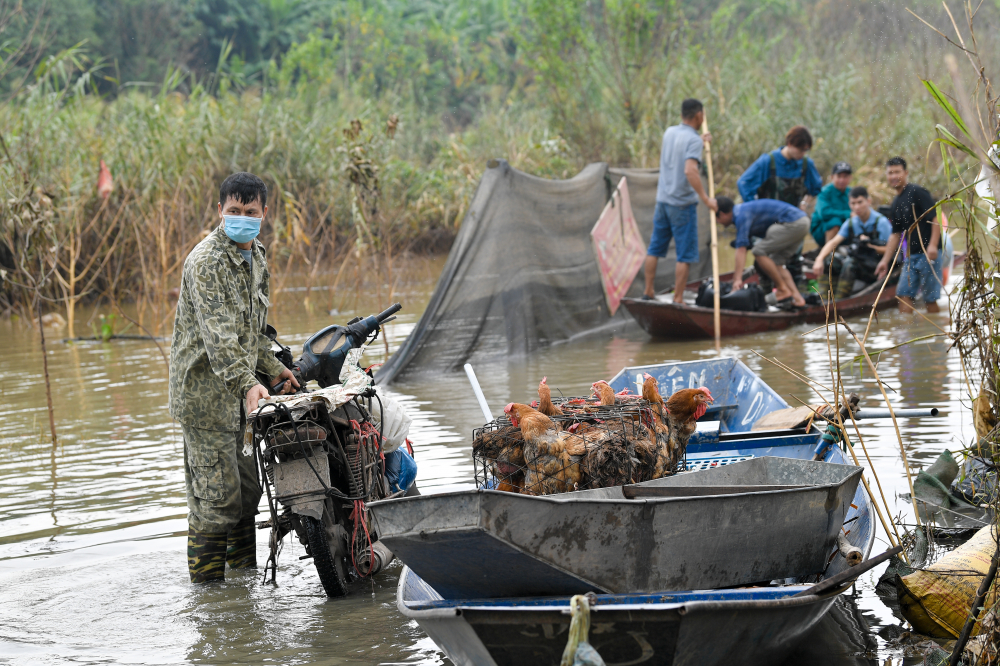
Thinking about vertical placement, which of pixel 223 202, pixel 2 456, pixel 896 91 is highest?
pixel 896 91

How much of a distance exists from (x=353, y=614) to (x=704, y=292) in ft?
23.9

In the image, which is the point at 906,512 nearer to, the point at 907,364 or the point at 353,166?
the point at 907,364

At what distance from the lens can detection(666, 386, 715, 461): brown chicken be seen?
4.35m

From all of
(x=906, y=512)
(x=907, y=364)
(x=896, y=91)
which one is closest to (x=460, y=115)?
(x=896, y=91)

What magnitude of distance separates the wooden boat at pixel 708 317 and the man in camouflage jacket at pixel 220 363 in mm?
6188

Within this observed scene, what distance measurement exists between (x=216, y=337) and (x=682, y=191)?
23.5 feet

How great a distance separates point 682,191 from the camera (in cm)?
1041

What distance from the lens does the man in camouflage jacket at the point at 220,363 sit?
13.8 feet

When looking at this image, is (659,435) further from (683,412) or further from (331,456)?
(331,456)

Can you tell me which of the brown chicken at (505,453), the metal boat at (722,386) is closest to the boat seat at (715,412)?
the metal boat at (722,386)

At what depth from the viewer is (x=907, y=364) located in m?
8.79

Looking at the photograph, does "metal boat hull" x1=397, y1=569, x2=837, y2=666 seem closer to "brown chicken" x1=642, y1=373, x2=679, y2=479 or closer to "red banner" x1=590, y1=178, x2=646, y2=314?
"brown chicken" x1=642, y1=373, x2=679, y2=479

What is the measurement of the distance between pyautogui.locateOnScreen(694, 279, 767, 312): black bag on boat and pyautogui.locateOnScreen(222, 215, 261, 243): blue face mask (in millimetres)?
7040

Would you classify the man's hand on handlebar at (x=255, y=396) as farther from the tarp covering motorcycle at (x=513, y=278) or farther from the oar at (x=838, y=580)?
the tarp covering motorcycle at (x=513, y=278)
